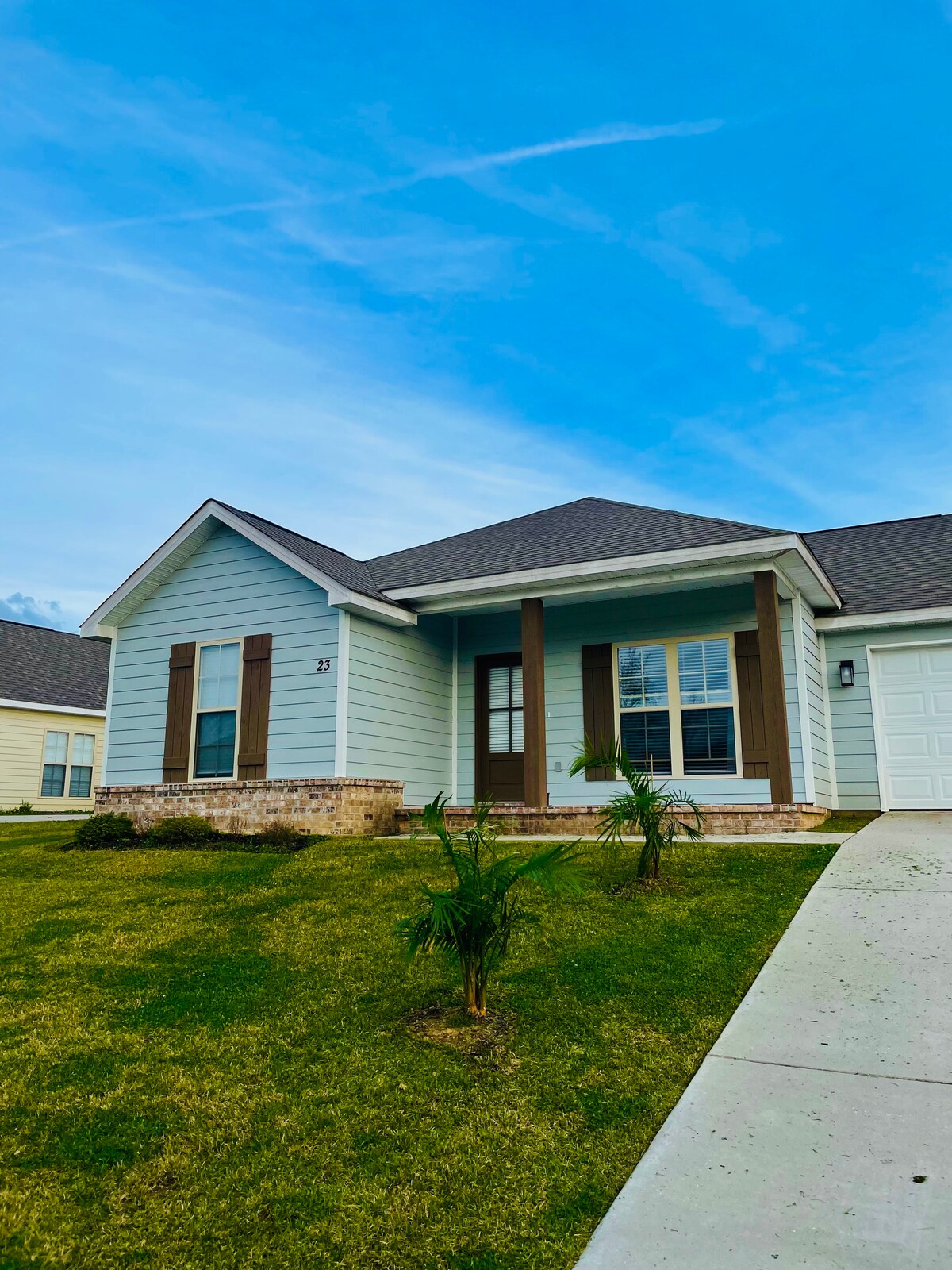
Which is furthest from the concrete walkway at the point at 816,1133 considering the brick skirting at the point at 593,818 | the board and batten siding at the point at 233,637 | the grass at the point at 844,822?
the board and batten siding at the point at 233,637

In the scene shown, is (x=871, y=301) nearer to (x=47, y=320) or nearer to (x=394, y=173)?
(x=394, y=173)

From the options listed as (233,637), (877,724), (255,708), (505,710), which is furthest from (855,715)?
(233,637)

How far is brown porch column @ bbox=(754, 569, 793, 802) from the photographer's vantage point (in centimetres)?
995

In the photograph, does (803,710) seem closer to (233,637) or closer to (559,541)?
(559,541)

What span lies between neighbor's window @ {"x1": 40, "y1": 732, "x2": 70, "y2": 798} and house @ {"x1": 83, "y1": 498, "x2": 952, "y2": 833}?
8954mm

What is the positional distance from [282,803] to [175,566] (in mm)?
3952

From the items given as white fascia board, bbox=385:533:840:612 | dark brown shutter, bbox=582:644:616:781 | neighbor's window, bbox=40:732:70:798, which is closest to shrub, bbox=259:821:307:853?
white fascia board, bbox=385:533:840:612

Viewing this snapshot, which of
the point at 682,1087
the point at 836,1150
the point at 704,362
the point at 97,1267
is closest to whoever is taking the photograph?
the point at 97,1267

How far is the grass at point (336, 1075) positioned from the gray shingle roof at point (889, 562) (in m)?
6.26

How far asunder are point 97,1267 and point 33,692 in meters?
20.1

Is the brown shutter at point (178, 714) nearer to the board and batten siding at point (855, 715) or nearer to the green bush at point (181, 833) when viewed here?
the green bush at point (181, 833)

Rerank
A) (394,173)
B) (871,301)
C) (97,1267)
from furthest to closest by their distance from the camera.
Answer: (871,301), (394,173), (97,1267)

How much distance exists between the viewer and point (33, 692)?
20703 mm

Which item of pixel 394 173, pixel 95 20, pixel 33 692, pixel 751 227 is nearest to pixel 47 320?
pixel 95 20
